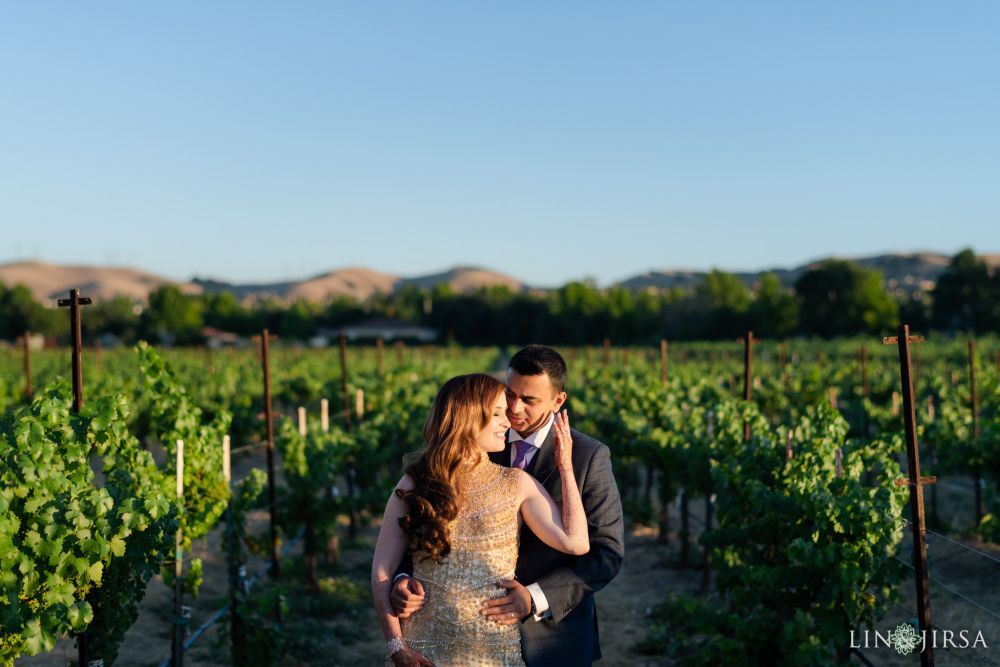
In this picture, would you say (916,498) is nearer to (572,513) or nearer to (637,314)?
(572,513)

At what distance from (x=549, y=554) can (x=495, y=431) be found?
1.67 feet

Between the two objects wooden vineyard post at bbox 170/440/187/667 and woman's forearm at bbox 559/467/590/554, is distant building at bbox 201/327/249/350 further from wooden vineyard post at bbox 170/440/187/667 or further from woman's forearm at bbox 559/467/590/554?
woman's forearm at bbox 559/467/590/554

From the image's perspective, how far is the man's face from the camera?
321 centimetres

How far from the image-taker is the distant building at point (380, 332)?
78206 mm

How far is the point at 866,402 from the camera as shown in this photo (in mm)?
14195

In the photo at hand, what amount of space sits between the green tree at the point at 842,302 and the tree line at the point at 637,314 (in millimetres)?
78

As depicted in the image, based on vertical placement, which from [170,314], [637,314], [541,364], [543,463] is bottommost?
[543,463]

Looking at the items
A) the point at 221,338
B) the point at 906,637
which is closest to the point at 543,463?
the point at 906,637

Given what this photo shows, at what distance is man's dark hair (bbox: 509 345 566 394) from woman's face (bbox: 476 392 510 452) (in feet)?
1.57

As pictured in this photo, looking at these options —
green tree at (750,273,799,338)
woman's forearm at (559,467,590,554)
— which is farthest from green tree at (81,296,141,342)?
woman's forearm at (559,467,590,554)

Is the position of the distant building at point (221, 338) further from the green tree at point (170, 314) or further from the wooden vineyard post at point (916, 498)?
the wooden vineyard post at point (916, 498)

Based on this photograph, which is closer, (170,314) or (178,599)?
(178,599)

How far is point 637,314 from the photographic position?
74938 millimetres


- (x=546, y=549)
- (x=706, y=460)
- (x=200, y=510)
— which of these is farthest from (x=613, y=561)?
(x=706, y=460)
